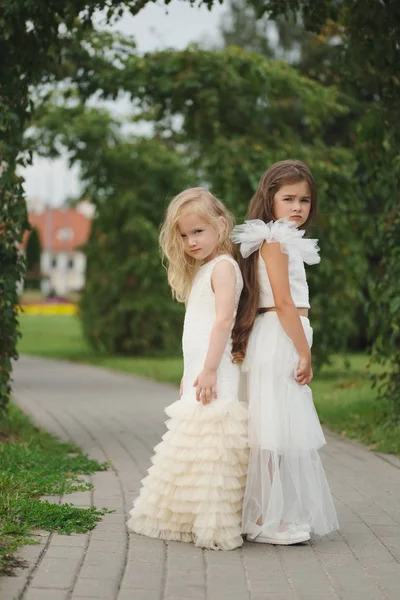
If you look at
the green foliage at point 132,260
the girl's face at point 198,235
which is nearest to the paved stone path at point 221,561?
the girl's face at point 198,235

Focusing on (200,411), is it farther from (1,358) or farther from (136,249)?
(136,249)

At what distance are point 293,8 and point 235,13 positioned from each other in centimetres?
2627

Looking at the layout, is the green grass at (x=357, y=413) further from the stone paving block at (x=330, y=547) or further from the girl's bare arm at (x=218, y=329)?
the girl's bare arm at (x=218, y=329)

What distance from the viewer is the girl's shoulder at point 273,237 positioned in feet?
17.1

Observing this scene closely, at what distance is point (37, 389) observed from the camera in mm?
14414

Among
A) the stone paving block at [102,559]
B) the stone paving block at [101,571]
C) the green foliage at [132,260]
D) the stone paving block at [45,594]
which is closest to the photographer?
the stone paving block at [45,594]

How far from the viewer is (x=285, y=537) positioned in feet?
17.0

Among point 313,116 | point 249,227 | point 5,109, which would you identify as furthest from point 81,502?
point 313,116

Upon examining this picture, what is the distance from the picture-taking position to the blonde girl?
16.7 ft

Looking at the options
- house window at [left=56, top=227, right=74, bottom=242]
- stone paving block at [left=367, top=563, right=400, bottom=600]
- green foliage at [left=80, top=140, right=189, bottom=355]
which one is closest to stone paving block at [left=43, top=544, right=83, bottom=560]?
stone paving block at [left=367, top=563, right=400, bottom=600]

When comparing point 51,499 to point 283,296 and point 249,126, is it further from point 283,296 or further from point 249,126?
point 249,126

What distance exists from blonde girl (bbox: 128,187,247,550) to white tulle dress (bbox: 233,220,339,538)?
8 centimetres

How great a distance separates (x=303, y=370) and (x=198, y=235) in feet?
2.80
